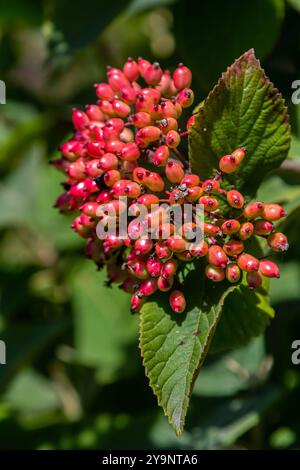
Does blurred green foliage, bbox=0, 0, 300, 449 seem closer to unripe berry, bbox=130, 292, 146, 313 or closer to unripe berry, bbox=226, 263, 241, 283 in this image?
unripe berry, bbox=226, 263, 241, 283

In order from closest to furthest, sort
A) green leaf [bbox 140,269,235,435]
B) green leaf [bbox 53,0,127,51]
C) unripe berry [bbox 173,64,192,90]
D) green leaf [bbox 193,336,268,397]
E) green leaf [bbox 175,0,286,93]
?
green leaf [bbox 140,269,235,435]
unripe berry [bbox 173,64,192,90]
green leaf [bbox 175,0,286,93]
green leaf [bbox 53,0,127,51]
green leaf [bbox 193,336,268,397]

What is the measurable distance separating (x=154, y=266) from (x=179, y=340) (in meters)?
0.17

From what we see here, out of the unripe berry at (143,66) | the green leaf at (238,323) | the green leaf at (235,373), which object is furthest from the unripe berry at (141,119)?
the green leaf at (235,373)

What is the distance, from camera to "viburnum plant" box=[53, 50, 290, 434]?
1549 mm

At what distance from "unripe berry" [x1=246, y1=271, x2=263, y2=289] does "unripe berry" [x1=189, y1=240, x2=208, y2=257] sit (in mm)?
112

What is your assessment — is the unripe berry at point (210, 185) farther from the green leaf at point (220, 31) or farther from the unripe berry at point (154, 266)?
the green leaf at point (220, 31)

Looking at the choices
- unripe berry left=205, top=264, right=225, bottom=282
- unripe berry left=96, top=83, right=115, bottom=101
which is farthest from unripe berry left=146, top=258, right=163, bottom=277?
unripe berry left=96, top=83, right=115, bottom=101

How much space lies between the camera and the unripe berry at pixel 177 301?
5.27 feet

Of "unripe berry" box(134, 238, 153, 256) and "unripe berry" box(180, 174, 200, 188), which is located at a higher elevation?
"unripe berry" box(180, 174, 200, 188)

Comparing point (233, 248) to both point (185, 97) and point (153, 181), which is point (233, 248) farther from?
point (185, 97)

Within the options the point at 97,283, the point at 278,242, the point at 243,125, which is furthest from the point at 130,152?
the point at 97,283

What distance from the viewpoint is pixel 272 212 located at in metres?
1.58
